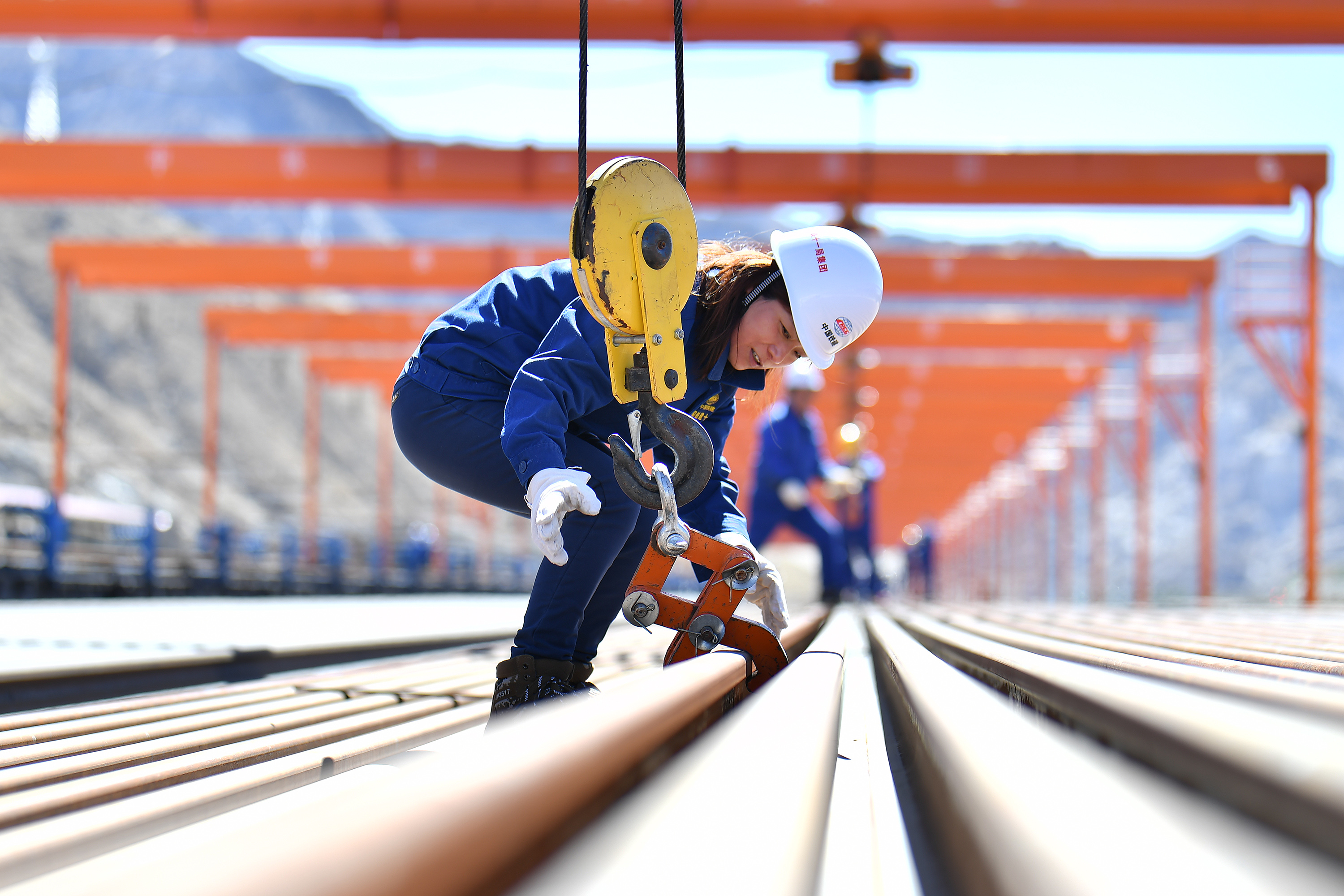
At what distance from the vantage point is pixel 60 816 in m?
1.07

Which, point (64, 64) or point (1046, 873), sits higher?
point (64, 64)

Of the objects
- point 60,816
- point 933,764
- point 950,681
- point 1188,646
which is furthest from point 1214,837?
point 1188,646

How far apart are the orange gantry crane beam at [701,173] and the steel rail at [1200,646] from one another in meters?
7.50

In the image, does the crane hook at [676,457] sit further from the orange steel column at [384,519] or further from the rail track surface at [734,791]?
the orange steel column at [384,519]

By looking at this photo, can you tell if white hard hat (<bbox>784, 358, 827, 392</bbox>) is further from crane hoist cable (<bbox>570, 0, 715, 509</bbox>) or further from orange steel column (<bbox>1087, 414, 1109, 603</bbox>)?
orange steel column (<bbox>1087, 414, 1109, 603</bbox>)

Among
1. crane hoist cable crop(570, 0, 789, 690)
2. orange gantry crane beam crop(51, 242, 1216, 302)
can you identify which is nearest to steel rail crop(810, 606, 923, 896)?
crane hoist cable crop(570, 0, 789, 690)

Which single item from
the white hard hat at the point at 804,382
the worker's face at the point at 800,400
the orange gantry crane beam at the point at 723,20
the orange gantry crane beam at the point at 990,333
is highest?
the orange gantry crane beam at the point at 723,20

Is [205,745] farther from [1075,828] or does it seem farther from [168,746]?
[1075,828]

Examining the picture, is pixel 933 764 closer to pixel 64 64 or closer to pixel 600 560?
pixel 600 560

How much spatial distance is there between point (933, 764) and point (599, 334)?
1.14 meters

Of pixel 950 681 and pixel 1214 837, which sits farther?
pixel 950 681

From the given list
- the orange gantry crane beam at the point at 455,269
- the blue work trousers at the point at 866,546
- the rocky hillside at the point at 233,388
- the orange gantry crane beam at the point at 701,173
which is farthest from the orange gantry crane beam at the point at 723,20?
the blue work trousers at the point at 866,546

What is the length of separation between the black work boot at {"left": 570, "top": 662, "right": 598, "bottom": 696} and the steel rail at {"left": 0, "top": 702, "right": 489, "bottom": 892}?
369 mm

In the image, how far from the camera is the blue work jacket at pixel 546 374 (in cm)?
193
